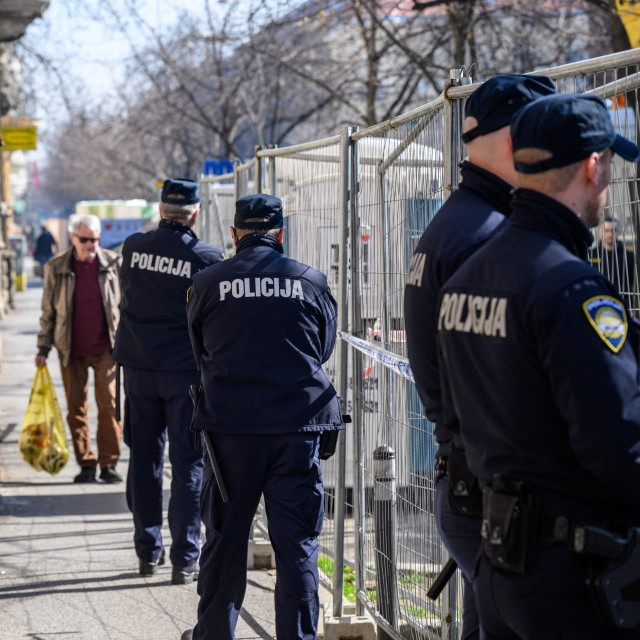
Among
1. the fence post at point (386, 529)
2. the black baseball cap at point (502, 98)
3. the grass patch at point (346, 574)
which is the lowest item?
Result: the grass patch at point (346, 574)

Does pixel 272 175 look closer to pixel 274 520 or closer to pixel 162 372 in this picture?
pixel 162 372

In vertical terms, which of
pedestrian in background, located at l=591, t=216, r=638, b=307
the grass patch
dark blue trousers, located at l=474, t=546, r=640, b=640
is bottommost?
the grass patch

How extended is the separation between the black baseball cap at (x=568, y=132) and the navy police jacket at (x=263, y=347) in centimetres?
210

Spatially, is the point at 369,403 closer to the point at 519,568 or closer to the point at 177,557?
A: the point at 177,557

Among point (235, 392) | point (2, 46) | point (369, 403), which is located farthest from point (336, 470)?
point (2, 46)

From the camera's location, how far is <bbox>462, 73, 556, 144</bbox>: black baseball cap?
3008 millimetres

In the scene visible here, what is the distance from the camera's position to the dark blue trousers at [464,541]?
296 centimetres

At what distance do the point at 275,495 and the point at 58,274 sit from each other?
4737mm

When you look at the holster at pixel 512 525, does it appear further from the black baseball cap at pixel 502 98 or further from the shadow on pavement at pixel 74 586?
the shadow on pavement at pixel 74 586

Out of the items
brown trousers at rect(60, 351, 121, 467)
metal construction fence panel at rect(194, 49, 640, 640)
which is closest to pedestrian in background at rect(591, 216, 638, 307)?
metal construction fence panel at rect(194, 49, 640, 640)

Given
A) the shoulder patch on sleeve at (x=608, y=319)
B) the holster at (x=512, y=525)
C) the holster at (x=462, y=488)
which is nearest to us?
the shoulder patch on sleeve at (x=608, y=319)

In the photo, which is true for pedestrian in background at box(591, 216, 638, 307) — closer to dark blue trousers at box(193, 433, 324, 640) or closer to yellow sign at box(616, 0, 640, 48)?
dark blue trousers at box(193, 433, 324, 640)

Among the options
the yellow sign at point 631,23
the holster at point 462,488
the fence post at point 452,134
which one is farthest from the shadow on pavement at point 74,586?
the yellow sign at point 631,23

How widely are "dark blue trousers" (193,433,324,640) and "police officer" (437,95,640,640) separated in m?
1.95
